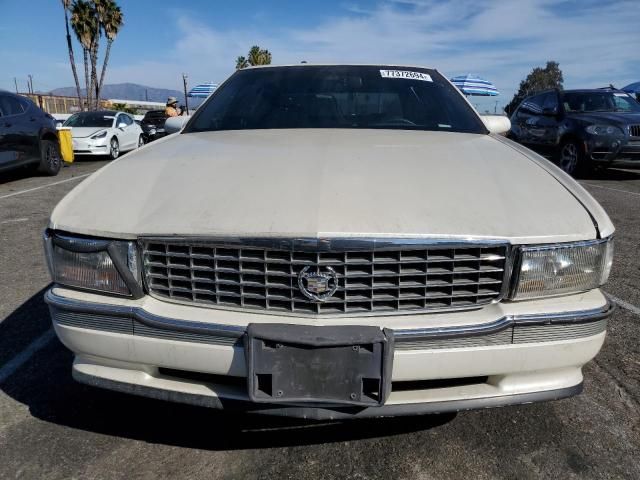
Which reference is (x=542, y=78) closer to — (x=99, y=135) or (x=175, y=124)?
(x=99, y=135)

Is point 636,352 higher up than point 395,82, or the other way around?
point 395,82

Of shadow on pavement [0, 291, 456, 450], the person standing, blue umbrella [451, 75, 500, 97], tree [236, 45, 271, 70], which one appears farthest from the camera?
tree [236, 45, 271, 70]

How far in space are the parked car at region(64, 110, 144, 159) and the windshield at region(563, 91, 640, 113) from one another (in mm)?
10591

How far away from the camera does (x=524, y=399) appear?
1.72 m

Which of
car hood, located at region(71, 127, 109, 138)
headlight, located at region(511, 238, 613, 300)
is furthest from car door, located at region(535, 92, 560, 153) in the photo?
car hood, located at region(71, 127, 109, 138)

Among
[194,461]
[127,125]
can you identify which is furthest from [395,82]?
[127,125]

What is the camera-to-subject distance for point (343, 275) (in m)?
1.62

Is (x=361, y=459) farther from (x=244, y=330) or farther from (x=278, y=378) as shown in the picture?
(x=244, y=330)

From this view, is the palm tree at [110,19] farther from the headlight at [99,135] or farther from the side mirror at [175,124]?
the side mirror at [175,124]

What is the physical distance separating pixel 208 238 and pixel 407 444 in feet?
3.81

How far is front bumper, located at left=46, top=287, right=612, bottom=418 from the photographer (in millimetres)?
1622

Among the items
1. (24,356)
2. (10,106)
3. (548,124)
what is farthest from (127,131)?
(24,356)

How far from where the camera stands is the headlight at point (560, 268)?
1.68 meters

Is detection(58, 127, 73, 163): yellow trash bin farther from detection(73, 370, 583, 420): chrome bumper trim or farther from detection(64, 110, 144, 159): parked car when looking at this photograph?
detection(73, 370, 583, 420): chrome bumper trim
